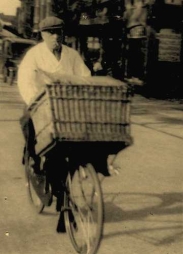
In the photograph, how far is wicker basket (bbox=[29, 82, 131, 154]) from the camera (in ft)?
13.3

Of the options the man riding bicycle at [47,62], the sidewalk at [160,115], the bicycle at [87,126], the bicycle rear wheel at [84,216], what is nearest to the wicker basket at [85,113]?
the bicycle at [87,126]

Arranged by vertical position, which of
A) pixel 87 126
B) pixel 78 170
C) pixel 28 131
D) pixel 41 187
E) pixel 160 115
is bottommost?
pixel 160 115

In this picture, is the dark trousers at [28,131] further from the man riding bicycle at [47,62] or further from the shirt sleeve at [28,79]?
the shirt sleeve at [28,79]

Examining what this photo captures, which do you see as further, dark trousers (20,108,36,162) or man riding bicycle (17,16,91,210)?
dark trousers (20,108,36,162)

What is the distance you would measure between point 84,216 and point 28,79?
1.33m

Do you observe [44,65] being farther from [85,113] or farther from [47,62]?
[85,113]

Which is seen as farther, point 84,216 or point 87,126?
point 84,216

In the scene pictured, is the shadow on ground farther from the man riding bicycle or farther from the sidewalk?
the sidewalk

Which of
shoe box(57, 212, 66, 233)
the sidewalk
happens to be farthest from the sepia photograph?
the sidewalk

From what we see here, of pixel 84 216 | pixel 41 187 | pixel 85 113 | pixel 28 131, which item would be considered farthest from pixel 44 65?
pixel 84 216

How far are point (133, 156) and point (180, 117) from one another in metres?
6.70

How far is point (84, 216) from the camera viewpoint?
4.44 metres

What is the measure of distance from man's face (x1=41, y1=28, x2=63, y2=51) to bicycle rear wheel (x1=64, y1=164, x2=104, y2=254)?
47.8 inches

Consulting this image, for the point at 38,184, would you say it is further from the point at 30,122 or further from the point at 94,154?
the point at 94,154
